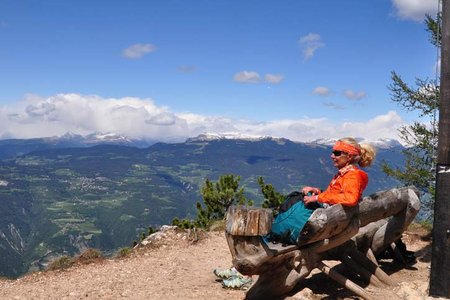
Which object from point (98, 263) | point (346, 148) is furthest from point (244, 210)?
point (98, 263)

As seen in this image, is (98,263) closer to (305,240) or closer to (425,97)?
(305,240)

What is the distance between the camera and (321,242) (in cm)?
655

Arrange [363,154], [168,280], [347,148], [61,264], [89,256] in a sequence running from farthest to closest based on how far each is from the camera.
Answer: [89,256] < [61,264] < [168,280] < [363,154] < [347,148]

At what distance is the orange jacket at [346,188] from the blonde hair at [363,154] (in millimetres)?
256

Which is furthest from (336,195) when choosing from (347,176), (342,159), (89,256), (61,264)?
(61,264)

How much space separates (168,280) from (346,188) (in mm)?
4664

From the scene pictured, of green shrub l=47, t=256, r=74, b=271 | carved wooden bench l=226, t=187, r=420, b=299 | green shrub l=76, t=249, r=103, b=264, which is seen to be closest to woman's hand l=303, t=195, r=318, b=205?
carved wooden bench l=226, t=187, r=420, b=299

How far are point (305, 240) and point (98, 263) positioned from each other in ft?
23.3

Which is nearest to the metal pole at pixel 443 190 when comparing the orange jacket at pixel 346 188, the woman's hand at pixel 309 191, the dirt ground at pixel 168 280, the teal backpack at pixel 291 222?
the dirt ground at pixel 168 280

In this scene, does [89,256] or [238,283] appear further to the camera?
[89,256]

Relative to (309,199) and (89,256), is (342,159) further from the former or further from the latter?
(89,256)

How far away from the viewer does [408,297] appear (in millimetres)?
7164

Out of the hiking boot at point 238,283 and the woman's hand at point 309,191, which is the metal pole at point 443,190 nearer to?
the woman's hand at point 309,191

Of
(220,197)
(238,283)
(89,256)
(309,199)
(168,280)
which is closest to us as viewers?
(309,199)
